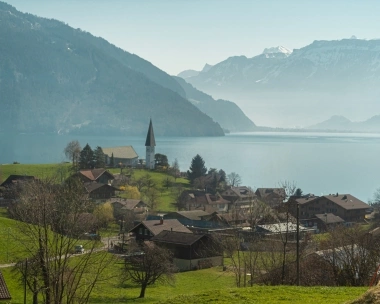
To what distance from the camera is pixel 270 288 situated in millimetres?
15367

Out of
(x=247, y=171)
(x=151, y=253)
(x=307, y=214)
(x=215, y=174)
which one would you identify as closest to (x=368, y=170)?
(x=247, y=171)

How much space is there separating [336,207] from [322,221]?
7.19m

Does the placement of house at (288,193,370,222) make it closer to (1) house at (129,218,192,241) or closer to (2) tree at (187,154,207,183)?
(2) tree at (187,154,207,183)

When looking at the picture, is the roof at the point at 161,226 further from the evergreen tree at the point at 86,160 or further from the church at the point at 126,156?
the church at the point at 126,156

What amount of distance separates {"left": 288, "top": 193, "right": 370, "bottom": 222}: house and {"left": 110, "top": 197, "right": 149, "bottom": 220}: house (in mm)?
19534

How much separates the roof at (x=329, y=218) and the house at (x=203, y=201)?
12.1m

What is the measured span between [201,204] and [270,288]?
5058 cm

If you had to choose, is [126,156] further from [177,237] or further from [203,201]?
[177,237]

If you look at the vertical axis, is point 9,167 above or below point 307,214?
above

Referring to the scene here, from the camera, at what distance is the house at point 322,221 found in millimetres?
59000

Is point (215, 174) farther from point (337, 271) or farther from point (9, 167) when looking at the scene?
point (337, 271)

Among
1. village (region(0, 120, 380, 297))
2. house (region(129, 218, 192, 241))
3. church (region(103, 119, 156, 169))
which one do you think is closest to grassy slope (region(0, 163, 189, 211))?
village (region(0, 120, 380, 297))

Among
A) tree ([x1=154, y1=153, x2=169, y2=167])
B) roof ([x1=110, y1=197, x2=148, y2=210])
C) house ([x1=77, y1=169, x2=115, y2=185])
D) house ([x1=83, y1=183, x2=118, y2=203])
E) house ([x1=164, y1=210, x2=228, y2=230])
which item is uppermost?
tree ([x1=154, y1=153, x2=169, y2=167])

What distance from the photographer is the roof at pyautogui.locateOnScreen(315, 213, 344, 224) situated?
5996 cm
